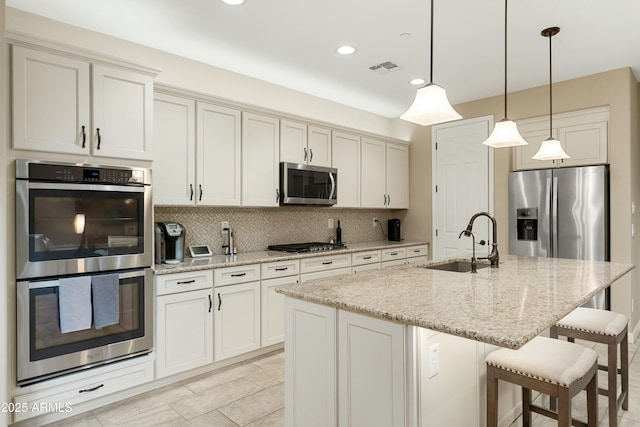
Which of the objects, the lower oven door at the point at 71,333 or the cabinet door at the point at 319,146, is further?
the cabinet door at the point at 319,146

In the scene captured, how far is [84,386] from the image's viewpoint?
2.47 meters

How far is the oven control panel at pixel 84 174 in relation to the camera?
7.54 ft

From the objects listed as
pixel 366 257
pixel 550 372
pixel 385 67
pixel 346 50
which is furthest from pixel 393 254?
pixel 550 372

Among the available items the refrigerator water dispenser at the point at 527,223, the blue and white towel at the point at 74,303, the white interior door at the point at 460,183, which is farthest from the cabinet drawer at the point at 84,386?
the refrigerator water dispenser at the point at 527,223

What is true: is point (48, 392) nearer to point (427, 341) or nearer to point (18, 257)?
point (18, 257)

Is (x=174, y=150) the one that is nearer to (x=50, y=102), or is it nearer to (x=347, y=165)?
(x=50, y=102)

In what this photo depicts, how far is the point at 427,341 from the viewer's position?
5.19 feet

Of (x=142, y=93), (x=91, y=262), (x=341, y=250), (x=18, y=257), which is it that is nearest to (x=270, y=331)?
(x=341, y=250)

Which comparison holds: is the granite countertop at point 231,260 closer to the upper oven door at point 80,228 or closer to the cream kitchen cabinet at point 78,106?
the upper oven door at point 80,228

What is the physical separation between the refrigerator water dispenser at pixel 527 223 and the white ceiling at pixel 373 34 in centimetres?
146

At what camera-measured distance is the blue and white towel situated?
92.7 inches

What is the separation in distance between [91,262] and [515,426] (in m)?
2.91

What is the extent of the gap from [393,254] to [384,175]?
113cm

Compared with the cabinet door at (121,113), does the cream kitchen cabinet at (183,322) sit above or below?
below
